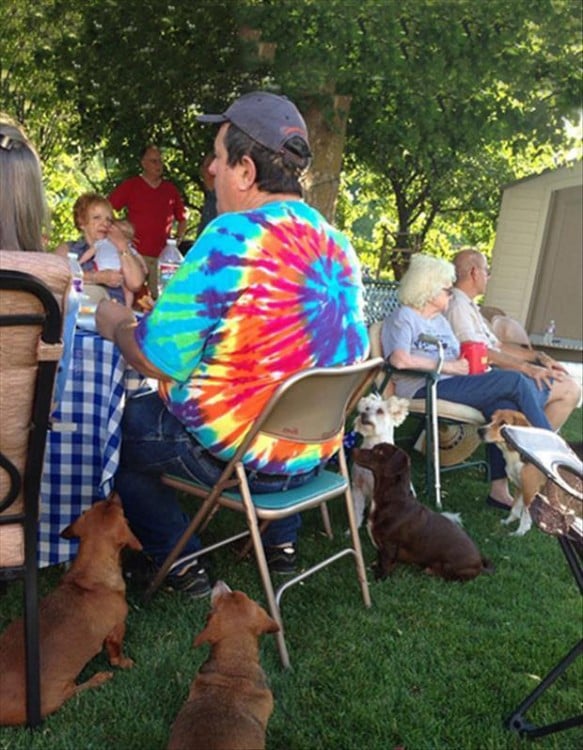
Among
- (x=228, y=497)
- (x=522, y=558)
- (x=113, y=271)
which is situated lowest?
(x=522, y=558)

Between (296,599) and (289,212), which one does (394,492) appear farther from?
(289,212)

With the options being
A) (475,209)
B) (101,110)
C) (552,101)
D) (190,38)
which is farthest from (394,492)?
(475,209)

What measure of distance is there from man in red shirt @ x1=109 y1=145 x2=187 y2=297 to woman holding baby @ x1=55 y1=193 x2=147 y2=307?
8.24 feet

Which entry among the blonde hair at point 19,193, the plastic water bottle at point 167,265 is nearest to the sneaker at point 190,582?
the plastic water bottle at point 167,265

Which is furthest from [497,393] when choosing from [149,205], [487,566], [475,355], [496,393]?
[149,205]

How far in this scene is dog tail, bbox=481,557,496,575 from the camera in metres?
3.53

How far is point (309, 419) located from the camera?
244 centimetres

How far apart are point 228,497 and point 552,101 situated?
713cm

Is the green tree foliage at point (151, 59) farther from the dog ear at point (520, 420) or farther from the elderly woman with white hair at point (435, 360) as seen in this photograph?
the dog ear at point (520, 420)

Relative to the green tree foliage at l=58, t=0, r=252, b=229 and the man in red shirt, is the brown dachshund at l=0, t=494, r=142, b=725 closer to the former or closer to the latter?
the man in red shirt

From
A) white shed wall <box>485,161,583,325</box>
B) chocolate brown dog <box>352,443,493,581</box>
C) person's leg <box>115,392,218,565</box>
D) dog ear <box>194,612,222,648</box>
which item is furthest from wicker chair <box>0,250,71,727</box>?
white shed wall <box>485,161,583,325</box>

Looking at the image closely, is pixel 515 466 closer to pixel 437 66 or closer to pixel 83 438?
pixel 83 438

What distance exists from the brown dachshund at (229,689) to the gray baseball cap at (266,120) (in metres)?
1.33

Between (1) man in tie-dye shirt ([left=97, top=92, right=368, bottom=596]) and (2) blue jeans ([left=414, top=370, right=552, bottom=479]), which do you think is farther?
(2) blue jeans ([left=414, top=370, right=552, bottom=479])
